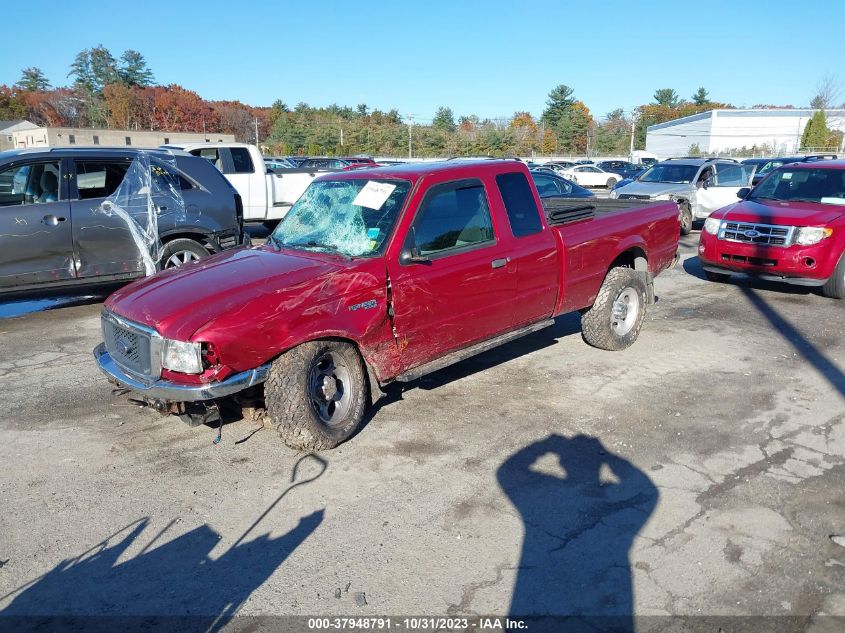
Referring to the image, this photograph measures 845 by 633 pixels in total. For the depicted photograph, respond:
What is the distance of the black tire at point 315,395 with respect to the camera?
417 centimetres

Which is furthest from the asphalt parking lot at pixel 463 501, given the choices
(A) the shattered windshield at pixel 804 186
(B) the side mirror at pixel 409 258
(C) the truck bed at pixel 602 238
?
(A) the shattered windshield at pixel 804 186

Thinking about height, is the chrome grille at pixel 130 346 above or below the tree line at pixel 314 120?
below

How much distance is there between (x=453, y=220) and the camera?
16.8 ft

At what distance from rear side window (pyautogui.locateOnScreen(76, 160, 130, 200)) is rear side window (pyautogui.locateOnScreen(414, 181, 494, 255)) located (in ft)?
16.9

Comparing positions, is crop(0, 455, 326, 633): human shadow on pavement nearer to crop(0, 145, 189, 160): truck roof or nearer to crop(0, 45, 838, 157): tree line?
crop(0, 145, 189, 160): truck roof

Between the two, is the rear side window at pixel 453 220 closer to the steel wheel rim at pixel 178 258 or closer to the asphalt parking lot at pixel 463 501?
the asphalt parking lot at pixel 463 501

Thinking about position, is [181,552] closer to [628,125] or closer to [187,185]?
[187,185]

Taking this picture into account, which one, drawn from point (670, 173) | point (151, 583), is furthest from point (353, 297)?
point (670, 173)

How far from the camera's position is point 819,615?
2873 millimetres

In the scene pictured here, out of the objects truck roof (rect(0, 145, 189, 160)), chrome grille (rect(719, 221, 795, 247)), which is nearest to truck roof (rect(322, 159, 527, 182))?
truck roof (rect(0, 145, 189, 160))

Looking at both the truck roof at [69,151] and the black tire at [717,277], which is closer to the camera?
the truck roof at [69,151]

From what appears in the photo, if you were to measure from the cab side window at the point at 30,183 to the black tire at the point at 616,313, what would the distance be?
6421 millimetres

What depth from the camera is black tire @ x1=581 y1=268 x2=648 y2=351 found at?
6.49 m

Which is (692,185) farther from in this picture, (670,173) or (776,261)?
(776,261)
